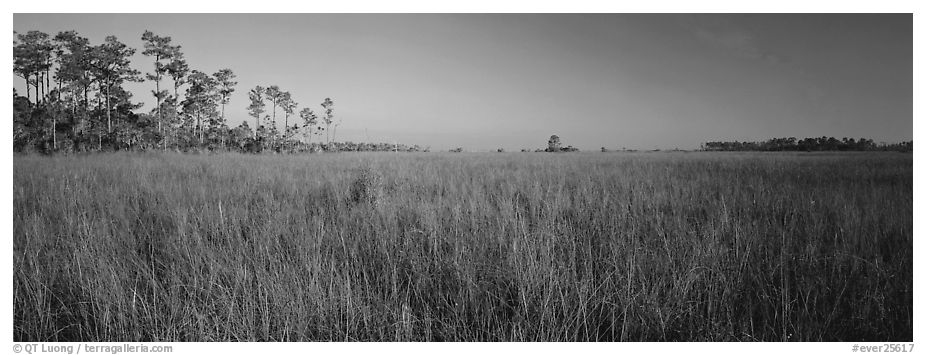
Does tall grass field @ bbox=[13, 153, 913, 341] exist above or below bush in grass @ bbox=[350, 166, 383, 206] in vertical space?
below

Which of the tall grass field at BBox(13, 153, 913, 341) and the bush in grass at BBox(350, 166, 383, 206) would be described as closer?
the tall grass field at BBox(13, 153, 913, 341)

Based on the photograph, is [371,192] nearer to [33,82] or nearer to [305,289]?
[305,289]

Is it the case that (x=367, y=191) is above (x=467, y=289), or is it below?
above

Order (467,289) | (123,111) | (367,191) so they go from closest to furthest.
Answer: (467,289) < (367,191) < (123,111)

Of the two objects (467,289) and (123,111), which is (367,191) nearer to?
(467,289)

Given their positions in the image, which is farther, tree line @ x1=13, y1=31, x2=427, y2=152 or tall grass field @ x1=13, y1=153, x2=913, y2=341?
tree line @ x1=13, y1=31, x2=427, y2=152

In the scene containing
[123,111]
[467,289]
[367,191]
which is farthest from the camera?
[123,111]

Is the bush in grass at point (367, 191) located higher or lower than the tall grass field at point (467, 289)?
higher

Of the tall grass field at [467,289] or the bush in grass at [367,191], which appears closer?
the tall grass field at [467,289]

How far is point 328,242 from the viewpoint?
291 centimetres

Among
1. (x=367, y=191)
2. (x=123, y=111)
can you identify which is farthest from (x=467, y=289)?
(x=123, y=111)

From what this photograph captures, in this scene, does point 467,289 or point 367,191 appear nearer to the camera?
point 467,289

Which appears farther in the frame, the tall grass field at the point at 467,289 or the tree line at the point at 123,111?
the tree line at the point at 123,111
